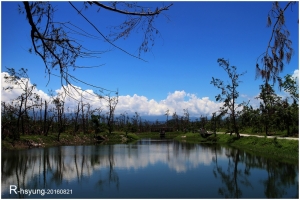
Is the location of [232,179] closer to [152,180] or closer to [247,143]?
[152,180]

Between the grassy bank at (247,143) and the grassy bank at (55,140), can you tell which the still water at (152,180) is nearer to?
the grassy bank at (247,143)

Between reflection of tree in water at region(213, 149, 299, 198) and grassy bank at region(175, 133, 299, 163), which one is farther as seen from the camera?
grassy bank at region(175, 133, 299, 163)

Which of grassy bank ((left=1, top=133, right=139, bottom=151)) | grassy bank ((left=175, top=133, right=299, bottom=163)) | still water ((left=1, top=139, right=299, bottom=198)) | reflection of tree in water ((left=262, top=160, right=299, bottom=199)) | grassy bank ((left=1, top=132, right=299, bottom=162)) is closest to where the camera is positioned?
still water ((left=1, top=139, right=299, bottom=198))

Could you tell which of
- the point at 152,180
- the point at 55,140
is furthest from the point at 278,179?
the point at 55,140

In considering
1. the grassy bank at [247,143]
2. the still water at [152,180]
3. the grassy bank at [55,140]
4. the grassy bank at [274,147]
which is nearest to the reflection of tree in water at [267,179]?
the still water at [152,180]

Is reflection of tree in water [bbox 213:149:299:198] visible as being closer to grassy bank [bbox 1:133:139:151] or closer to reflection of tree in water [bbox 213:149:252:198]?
reflection of tree in water [bbox 213:149:252:198]

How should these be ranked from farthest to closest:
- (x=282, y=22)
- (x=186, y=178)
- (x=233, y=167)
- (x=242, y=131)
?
(x=242, y=131), (x=233, y=167), (x=186, y=178), (x=282, y=22)

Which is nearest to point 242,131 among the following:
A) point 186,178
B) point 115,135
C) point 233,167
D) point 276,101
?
point 276,101

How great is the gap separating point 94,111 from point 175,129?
17.5 meters

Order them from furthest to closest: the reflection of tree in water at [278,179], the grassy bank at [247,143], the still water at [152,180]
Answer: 1. the grassy bank at [247,143]
2. the reflection of tree in water at [278,179]
3. the still water at [152,180]

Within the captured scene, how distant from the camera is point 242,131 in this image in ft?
81.6

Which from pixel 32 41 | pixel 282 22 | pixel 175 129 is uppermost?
pixel 282 22

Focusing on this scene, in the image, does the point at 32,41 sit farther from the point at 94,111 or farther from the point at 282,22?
the point at 94,111

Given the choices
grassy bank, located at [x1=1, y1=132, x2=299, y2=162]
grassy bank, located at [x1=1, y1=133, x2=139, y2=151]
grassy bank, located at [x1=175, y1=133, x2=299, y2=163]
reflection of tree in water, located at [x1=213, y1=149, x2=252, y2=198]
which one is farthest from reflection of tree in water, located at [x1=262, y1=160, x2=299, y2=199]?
grassy bank, located at [x1=1, y1=133, x2=139, y2=151]
